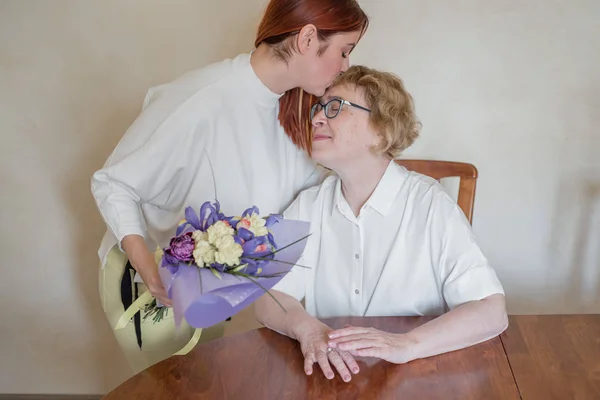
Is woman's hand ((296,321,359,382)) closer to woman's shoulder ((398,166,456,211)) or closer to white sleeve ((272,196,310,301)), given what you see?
white sleeve ((272,196,310,301))

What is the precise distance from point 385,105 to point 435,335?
0.66 m

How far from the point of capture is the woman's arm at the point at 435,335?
1.51 meters

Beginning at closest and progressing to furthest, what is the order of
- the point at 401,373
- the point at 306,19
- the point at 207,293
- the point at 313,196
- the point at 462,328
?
the point at 207,293, the point at 401,373, the point at 462,328, the point at 306,19, the point at 313,196

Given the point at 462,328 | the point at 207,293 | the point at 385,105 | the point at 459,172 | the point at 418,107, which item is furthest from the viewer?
the point at 418,107

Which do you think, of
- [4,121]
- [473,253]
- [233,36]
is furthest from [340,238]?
[4,121]

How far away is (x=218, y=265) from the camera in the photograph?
53.6 inches

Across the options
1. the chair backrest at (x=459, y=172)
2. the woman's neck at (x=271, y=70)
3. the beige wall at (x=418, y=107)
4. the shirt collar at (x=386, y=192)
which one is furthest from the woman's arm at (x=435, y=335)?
the beige wall at (x=418, y=107)

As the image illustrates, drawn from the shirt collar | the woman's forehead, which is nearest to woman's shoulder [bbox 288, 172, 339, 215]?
the shirt collar

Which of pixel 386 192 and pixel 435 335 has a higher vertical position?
pixel 386 192

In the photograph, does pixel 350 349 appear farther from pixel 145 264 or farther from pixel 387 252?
pixel 145 264

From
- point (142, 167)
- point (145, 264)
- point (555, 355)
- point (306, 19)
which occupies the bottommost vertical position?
point (555, 355)

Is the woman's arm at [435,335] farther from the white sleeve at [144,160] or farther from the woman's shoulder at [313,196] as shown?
the white sleeve at [144,160]

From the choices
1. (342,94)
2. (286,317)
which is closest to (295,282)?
(286,317)

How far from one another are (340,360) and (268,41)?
904 millimetres
